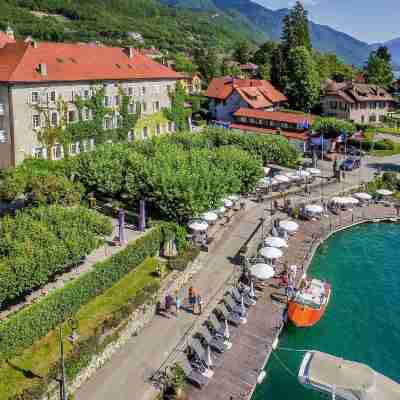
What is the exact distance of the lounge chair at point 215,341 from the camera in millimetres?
27627

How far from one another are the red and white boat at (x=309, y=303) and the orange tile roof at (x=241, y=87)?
61.1 metres

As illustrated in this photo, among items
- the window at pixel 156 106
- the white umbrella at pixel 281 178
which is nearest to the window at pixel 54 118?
the window at pixel 156 106

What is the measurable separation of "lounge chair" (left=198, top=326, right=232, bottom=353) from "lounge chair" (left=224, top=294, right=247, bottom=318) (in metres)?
2.91

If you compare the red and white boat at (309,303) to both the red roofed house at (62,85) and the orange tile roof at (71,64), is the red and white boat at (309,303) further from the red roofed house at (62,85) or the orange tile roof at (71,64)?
the orange tile roof at (71,64)

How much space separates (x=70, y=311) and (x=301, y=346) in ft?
50.5

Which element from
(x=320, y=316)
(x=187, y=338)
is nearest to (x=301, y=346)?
(x=320, y=316)

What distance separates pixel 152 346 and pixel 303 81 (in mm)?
84453

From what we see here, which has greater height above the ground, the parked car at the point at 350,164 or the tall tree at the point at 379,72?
the tall tree at the point at 379,72

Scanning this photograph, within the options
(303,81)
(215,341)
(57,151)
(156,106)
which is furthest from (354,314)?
(303,81)

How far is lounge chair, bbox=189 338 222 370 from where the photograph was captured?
26.0m

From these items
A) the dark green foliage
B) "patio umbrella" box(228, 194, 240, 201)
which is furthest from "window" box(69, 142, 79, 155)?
the dark green foliage

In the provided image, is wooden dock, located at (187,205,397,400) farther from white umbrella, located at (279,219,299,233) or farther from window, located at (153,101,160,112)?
window, located at (153,101,160,112)

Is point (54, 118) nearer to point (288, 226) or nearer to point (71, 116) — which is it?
point (71, 116)

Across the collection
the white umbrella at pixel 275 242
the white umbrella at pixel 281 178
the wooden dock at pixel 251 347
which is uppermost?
the white umbrella at pixel 281 178
